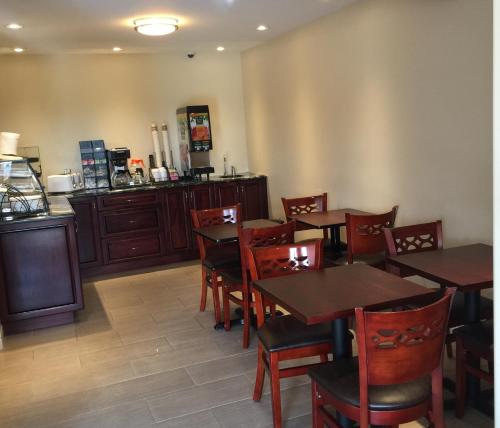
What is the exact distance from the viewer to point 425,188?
4027 mm

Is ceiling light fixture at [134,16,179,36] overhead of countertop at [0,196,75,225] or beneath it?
overhead

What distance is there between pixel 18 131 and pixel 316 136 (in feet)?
11.4

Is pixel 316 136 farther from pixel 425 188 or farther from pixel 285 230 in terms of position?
pixel 285 230

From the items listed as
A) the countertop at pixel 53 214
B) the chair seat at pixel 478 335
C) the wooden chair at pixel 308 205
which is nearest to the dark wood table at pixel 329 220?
the wooden chair at pixel 308 205

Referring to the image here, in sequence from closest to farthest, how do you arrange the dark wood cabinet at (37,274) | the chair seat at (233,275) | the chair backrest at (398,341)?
1. the chair backrest at (398,341)
2. the chair seat at (233,275)
3. the dark wood cabinet at (37,274)

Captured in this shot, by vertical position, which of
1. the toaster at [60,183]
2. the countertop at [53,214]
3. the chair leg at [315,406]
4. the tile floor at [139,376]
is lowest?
the tile floor at [139,376]

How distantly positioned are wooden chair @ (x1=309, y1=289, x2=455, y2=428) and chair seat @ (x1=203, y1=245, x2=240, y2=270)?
2.11m

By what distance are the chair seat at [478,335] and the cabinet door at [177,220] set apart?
4154mm

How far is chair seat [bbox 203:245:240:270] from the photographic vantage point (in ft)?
13.7

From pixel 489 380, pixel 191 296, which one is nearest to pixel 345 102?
pixel 191 296

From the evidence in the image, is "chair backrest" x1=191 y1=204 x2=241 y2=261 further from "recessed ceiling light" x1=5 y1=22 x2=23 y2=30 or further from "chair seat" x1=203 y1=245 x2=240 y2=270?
"recessed ceiling light" x1=5 y1=22 x2=23 y2=30

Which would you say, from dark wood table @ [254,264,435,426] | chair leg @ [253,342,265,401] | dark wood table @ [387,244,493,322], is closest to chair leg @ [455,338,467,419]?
dark wood table @ [387,244,493,322]

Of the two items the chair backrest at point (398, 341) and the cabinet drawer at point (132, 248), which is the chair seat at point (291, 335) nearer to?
the chair backrest at point (398, 341)

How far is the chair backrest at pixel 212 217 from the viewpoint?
14.4 ft
